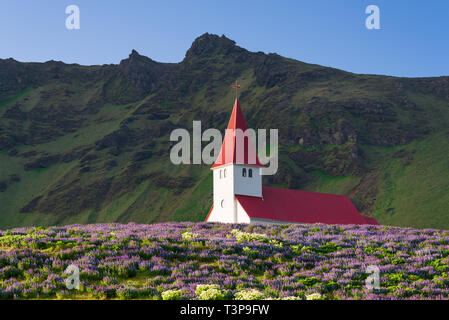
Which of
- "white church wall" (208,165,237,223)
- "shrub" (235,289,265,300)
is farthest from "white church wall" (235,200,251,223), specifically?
"shrub" (235,289,265,300)

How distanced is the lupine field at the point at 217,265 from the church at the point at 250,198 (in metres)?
43.6

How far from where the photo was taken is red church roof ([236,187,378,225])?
235ft

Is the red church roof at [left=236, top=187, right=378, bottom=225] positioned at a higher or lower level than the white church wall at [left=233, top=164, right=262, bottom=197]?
lower

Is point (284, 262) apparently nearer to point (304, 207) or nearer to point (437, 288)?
point (437, 288)

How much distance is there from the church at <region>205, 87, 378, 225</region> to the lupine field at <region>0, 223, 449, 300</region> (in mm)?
43646

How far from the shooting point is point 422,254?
24.4 m

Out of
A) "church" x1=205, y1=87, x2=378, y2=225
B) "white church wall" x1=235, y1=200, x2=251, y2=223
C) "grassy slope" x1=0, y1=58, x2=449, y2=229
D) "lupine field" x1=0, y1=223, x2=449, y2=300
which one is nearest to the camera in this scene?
"lupine field" x1=0, y1=223, x2=449, y2=300

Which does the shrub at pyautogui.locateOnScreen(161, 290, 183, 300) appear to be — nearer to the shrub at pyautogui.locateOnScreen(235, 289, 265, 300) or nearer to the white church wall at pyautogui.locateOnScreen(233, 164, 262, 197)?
the shrub at pyautogui.locateOnScreen(235, 289, 265, 300)

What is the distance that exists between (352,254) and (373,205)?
137 m

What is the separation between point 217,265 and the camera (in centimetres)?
2169

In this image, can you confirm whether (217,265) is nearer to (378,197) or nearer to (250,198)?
(250,198)

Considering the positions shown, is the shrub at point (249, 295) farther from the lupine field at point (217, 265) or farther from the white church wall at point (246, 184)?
the white church wall at point (246, 184)

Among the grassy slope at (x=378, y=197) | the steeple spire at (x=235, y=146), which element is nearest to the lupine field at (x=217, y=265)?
the steeple spire at (x=235, y=146)

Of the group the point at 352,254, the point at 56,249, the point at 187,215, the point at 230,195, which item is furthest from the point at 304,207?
the point at 187,215
